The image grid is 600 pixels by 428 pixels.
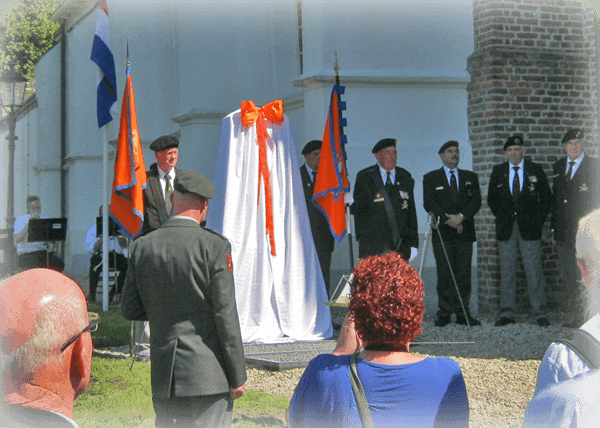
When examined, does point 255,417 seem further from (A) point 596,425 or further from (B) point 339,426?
(A) point 596,425

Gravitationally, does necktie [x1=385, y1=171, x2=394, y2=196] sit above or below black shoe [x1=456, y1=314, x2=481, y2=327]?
above

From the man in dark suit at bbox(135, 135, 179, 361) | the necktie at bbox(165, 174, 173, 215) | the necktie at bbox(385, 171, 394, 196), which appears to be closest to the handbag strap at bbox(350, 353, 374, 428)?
the man in dark suit at bbox(135, 135, 179, 361)

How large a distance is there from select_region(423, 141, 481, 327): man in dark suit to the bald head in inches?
300

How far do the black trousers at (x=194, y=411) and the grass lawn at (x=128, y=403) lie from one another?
1.45 meters

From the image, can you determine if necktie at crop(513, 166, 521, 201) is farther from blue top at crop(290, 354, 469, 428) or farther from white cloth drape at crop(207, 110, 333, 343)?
blue top at crop(290, 354, 469, 428)

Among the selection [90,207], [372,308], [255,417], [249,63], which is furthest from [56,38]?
[372,308]

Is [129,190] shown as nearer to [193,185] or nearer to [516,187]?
[193,185]

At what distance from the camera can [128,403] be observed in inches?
223

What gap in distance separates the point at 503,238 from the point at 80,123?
1573 cm

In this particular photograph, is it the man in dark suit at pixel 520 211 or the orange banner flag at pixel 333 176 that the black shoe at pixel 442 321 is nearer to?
the man in dark suit at pixel 520 211

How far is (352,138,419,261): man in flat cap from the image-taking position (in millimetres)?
8602

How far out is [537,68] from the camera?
9.95 metres

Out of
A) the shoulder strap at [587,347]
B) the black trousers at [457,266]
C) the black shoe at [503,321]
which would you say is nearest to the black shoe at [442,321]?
the black trousers at [457,266]

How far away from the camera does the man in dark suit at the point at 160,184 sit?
6926 millimetres
